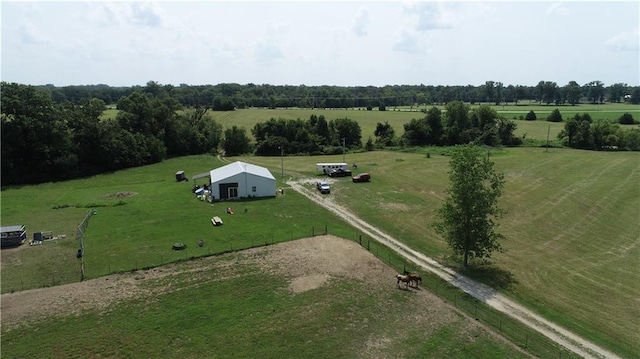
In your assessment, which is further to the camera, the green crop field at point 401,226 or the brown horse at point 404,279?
the green crop field at point 401,226

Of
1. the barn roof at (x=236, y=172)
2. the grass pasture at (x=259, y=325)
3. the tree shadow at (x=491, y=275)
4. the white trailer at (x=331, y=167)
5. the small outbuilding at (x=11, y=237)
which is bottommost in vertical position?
the tree shadow at (x=491, y=275)

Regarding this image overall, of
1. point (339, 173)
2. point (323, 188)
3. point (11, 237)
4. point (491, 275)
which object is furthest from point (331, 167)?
point (11, 237)

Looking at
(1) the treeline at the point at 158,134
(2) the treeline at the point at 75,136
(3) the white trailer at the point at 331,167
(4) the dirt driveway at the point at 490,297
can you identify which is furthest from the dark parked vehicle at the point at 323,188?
(2) the treeline at the point at 75,136

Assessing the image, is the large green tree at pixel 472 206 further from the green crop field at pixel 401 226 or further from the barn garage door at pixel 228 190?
the barn garage door at pixel 228 190

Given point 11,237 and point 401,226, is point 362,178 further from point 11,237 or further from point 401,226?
point 11,237

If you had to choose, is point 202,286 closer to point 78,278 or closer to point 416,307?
point 78,278

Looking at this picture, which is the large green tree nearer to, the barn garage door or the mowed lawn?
the mowed lawn
